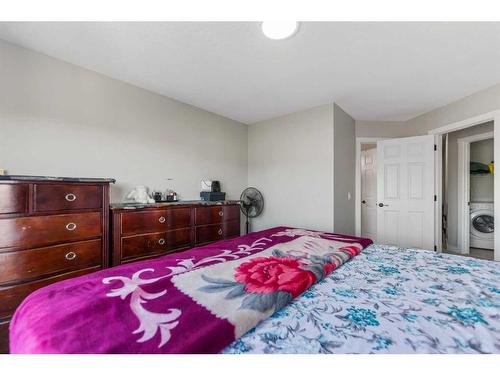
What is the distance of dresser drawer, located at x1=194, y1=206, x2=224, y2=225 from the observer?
2383 mm

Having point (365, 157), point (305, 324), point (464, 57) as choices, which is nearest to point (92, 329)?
point (305, 324)

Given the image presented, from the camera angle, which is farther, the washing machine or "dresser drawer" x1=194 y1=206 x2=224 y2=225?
the washing machine

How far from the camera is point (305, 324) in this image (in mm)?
688

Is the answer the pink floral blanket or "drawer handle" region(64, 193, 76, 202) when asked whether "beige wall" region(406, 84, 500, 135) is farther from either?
"drawer handle" region(64, 193, 76, 202)

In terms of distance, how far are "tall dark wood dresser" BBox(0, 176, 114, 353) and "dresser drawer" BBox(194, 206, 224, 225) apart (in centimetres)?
88

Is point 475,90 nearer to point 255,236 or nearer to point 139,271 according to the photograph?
point 255,236

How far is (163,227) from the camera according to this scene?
2068 mm

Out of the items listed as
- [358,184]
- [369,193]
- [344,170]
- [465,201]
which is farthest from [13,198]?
[465,201]

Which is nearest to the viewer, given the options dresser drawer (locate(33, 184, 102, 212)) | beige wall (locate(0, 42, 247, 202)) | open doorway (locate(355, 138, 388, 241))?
dresser drawer (locate(33, 184, 102, 212))

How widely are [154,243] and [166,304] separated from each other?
1.42 metres

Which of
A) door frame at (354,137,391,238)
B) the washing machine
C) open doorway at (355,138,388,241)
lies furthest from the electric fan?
the washing machine

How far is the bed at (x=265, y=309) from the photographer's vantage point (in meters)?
0.58
